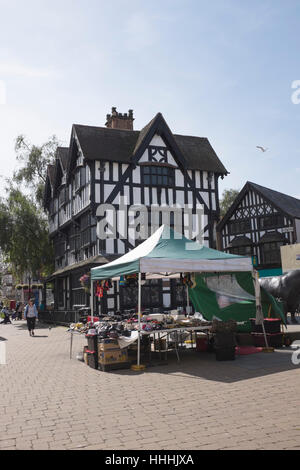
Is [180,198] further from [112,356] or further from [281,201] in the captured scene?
[112,356]

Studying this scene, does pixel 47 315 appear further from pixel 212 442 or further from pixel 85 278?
pixel 212 442

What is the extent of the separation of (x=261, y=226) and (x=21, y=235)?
1828 cm

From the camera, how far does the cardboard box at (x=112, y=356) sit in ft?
31.2

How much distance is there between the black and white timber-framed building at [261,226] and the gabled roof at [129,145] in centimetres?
591

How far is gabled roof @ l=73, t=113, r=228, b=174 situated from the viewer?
2464 centimetres

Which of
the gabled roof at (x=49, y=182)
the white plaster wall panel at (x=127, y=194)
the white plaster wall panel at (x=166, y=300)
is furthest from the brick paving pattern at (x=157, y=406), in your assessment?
the gabled roof at (x=49, y=182)

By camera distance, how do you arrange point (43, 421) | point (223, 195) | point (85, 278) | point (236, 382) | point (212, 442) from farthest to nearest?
1. point (223, 195)
2. point (85, 278)
3. point (236, 382)
4. point (43, 421)
5. point (212, 442)

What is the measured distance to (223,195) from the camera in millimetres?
49312

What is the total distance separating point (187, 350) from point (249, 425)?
23.4 feet

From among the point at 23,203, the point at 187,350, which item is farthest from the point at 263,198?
the point at 187,350

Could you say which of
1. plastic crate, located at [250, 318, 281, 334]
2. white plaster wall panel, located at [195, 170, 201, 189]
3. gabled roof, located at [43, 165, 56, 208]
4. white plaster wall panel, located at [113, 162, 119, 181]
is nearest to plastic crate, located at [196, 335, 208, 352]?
plastic crate, located at [250, 318, 281, 334]

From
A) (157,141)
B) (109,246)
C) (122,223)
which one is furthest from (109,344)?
(157,141)

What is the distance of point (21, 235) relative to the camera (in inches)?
1175

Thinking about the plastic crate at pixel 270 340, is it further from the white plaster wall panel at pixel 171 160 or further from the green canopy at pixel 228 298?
the white plaster wall panel at pixel 171 160
